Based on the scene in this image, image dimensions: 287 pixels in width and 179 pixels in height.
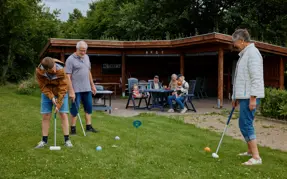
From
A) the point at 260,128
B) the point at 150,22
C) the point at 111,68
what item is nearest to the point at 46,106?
the point at 260,128

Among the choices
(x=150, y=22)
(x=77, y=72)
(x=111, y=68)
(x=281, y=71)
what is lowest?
(x=77, y=72)

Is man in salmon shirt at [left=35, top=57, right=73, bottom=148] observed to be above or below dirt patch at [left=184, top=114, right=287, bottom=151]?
above

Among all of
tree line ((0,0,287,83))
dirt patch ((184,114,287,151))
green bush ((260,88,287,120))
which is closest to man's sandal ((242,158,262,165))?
dirt patch ((184,114,287,151))

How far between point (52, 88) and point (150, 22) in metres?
18.6

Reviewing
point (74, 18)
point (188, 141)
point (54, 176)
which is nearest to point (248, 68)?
point (188, 141)

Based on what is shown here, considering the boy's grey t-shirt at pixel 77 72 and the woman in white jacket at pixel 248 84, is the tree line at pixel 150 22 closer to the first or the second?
the boy's grey t-shirt at pixel 77 72

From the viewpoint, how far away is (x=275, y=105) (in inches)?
326

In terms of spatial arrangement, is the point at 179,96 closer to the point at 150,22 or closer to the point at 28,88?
the point at 28,88

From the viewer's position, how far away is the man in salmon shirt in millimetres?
4398

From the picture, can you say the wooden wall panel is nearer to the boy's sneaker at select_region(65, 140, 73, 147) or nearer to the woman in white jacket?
the woman in white jacket

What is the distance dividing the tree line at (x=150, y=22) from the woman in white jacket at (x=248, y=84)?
47.6 feet

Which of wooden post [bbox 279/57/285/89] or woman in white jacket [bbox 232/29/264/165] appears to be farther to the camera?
wooden post [bbox 279/57/285/89]

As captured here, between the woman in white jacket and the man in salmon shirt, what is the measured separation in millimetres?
2248

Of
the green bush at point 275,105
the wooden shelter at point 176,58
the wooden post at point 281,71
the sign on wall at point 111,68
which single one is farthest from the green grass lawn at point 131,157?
the sign on wall at point 111,68
